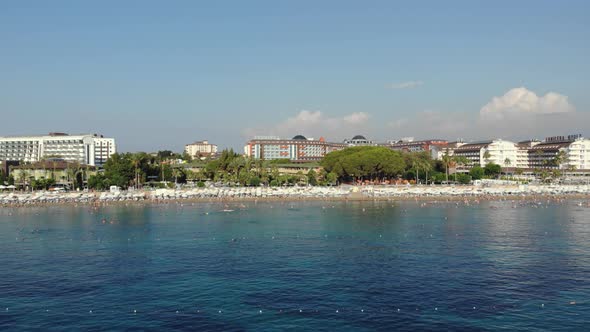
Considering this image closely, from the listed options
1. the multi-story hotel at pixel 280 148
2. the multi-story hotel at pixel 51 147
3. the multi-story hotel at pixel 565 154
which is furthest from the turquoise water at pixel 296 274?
the multi-story hotel at pixel 280 148

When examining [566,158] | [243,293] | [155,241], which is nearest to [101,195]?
[155,241]

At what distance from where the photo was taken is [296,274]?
32938 millimetres

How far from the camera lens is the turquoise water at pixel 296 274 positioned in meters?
24.9

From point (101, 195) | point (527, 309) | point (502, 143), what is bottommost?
point (527, 309)

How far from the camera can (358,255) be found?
127ft

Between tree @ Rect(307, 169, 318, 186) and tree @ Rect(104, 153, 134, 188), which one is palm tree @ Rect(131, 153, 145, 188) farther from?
tree @ Rect(307, 169, 318, 186)

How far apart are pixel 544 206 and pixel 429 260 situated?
151 feet

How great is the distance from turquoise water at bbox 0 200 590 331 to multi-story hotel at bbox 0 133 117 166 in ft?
347

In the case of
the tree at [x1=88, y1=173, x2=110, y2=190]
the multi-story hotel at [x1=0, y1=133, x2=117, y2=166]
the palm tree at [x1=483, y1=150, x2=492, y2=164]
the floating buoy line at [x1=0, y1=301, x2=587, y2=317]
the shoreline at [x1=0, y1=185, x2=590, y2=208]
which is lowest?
the floating buoy line at [x1=0, y1=301, x2=587, y2=317]

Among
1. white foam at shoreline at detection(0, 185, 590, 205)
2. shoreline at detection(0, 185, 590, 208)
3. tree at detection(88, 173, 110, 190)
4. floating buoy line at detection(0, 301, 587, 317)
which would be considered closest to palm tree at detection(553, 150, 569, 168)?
shoreline at detection(0, 185, 590, 208)

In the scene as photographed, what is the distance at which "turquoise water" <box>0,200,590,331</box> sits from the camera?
2489cm

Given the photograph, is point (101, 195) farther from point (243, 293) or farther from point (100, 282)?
point (243, 293)

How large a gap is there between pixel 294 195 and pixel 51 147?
341ft

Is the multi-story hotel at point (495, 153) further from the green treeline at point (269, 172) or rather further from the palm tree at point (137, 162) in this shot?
the palm tree at point (137, 162)
